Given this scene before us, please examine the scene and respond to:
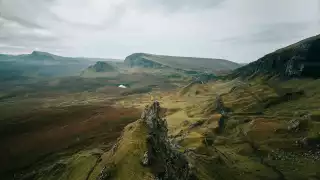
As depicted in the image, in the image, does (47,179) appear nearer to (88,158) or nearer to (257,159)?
(88,158)

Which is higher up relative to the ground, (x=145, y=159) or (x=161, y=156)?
(x=145, y=159)

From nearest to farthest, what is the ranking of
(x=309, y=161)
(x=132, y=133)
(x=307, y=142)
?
(x=132, y=133) → (x=309, y=161) → (x=307, y=142)

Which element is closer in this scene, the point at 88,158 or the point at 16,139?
the point at 88,158

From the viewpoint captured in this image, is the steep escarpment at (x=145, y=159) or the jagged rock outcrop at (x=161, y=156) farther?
the jagged rock outcrop at (x=161, y=156)

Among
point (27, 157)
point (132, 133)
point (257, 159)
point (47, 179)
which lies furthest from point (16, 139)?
point (257, 159)

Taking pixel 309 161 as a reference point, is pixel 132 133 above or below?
above

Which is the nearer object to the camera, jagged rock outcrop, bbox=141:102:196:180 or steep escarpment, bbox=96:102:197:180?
steep escarpment, bbox=96:102:197:180

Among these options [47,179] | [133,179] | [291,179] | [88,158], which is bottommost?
[291,179]

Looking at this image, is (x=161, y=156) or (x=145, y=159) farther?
(x=161, y=156)
